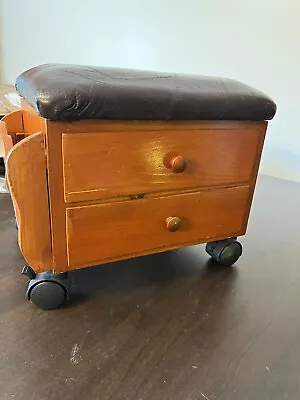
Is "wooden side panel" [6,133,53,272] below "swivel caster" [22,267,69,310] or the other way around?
the other way around

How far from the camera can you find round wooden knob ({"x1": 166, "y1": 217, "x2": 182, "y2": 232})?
60 centimetres

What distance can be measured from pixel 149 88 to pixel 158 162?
106 millimetres

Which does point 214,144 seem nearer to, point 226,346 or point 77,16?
point 226,346

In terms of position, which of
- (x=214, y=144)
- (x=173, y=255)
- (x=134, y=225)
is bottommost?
(x=173, y=255)

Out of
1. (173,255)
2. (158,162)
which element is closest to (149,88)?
(158,162)

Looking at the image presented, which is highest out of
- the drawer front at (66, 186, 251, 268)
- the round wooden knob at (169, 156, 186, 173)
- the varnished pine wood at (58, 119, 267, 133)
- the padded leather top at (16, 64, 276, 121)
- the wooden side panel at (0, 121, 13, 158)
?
the padded leather top at (16, 64, 276, 121)

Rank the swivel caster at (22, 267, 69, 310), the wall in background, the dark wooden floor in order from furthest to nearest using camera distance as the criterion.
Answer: the wall in background → the swivel caster at (22, 267, 69, 310) → the dark wooden floor

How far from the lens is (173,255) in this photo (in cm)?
72

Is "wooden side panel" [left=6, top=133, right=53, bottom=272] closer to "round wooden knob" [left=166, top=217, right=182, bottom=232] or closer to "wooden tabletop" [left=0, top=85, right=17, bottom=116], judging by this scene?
"round wooden knob" [left=166, top=217, right=182, bottom=232]

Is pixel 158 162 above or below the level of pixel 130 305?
above

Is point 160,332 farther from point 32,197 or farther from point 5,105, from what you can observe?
point 5,105

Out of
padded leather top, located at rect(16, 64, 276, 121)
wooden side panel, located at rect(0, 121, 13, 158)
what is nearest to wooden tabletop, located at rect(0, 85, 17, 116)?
wooden side panel, located at rect(0, 121, 13, 158)

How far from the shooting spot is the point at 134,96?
0.50 metres

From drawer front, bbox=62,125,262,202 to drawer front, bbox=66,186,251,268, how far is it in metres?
0.02
